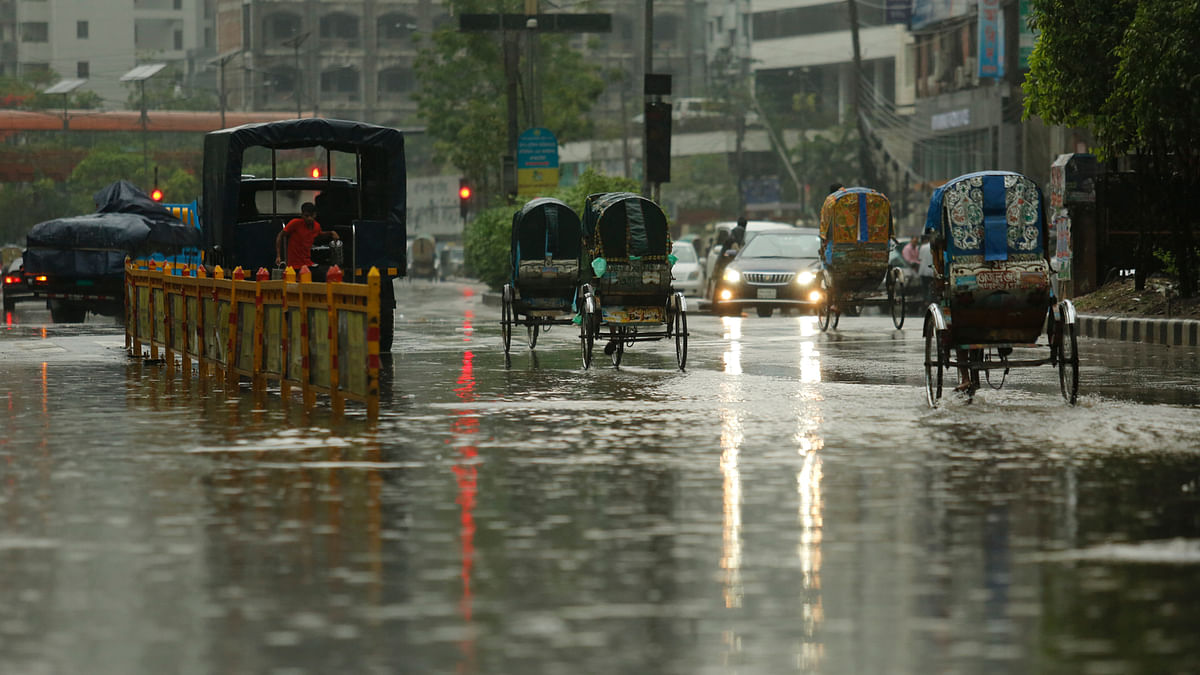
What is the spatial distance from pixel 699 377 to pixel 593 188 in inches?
899

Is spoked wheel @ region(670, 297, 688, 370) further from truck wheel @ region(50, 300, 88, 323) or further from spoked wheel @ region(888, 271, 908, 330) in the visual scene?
truck wheel @ region(50, 300, 88, 323)

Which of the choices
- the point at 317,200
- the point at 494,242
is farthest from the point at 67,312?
the point at 317,200

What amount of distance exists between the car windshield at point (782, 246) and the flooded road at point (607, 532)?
1850 cm

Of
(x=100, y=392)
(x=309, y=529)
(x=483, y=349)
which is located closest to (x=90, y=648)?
(x=309, y=529)

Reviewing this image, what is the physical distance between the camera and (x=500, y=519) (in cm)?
993

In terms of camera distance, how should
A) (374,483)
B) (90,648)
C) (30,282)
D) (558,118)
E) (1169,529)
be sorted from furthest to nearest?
(558,118) < (30,282) < (374,483) < (1169,529) < (90,648)

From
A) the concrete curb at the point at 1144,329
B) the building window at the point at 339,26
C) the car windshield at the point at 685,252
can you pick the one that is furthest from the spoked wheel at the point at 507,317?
the building window at the point at 339,26

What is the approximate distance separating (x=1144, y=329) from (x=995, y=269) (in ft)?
37.3

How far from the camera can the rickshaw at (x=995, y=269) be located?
16203mm

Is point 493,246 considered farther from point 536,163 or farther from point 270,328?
point 270,328

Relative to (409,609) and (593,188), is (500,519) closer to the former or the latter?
(409,609)

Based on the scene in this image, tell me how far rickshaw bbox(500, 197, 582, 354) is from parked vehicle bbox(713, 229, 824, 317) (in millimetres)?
10774

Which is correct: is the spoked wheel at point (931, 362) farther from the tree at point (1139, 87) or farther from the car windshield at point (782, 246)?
the car windshield at point (782, 246)

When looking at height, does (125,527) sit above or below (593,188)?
below
